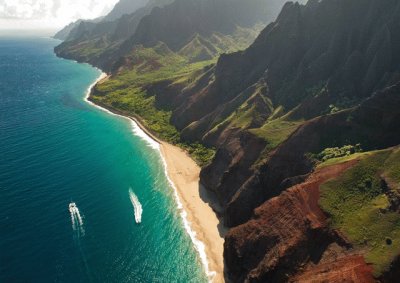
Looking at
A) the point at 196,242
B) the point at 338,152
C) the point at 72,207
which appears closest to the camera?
the point at 196,242

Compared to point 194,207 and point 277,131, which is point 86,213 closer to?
point 194,207

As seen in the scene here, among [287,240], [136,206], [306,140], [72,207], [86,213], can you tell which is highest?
[306,140]

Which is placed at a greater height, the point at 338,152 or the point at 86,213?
the point at 338,152

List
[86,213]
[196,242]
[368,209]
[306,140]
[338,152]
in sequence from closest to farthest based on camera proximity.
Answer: [368,209] < [196,242] < [338,152] < [86,213] < [306,140]

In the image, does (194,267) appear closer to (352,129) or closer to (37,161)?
(352,129)

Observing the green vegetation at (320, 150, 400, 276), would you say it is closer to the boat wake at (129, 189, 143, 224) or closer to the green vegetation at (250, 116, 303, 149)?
the green vegetation at (250, 116, 303, 149)

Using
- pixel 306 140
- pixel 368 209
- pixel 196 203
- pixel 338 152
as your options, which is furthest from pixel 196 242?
pixel 338 152

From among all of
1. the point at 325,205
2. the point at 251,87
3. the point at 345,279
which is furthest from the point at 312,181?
the point at 251,87

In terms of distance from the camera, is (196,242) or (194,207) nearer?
(196,242)
